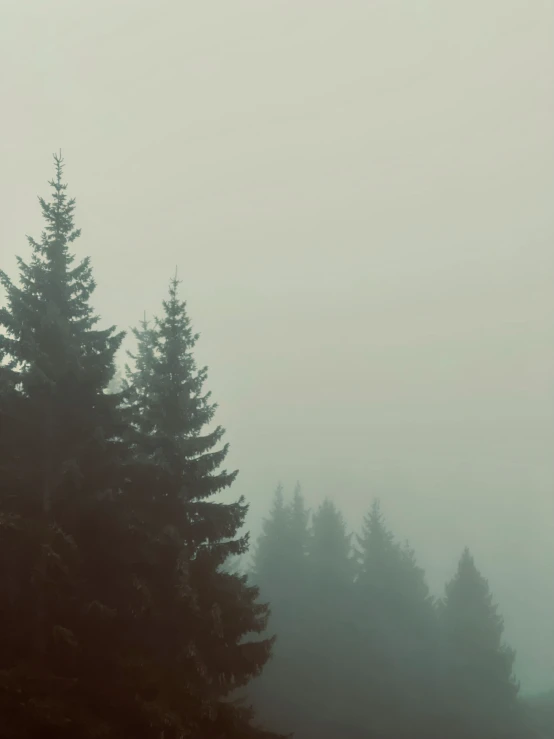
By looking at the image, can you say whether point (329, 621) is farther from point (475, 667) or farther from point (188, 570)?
point (188, 570)

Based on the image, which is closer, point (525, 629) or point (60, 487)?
point (60, 487)

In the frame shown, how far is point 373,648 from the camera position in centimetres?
5791

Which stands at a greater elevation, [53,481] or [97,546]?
[53,481]

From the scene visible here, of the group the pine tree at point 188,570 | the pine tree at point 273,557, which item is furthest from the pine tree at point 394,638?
the pine tree at point 188,570

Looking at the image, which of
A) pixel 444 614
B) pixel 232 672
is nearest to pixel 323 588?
pixel 444 614

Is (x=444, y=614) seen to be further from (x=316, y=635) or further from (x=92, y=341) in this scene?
(x=92, y=341)

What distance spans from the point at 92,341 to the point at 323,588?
54826 mm

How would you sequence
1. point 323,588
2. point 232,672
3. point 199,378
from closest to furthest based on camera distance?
point 232,672
point 199,378
point 323,588

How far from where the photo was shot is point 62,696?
46.2 ft

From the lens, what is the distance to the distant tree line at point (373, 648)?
150 ft

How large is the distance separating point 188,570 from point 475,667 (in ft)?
181

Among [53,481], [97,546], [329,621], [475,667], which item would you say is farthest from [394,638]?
[53,481]

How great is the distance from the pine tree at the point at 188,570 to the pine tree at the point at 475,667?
3536cm

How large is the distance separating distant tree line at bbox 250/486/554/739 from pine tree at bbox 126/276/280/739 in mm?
26804
